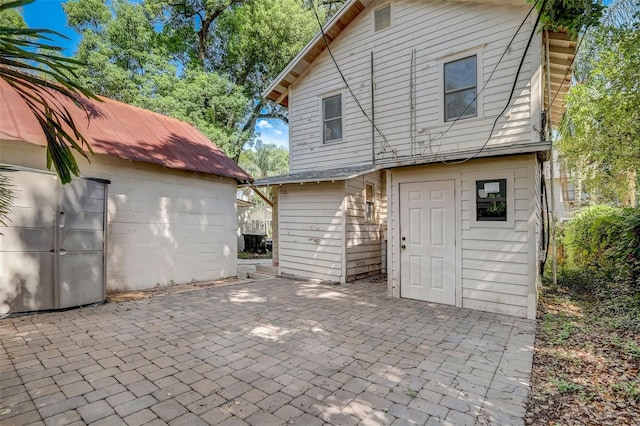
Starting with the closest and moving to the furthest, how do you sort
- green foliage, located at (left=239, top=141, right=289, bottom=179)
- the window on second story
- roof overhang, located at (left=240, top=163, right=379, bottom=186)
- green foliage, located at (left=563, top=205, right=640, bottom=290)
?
green foliage, located at (left=563, top=205, right=640, bottom=290), roof overhang, located at (left=240, top=163, right=379, bottom=186), the window on second story, green foliage, located at (left=239, top=141, right=289, bottom=179)

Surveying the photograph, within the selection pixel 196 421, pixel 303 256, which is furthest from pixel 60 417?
pixel 303 256

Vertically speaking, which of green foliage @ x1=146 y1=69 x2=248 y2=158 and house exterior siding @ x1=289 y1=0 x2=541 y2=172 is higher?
green foliage @ x1=146 y1=69 x2=248 y2=158

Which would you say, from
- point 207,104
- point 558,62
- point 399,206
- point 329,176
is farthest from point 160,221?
point 207,104

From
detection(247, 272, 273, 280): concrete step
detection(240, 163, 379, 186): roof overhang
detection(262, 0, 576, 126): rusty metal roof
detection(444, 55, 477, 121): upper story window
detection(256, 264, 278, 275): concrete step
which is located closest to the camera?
detection(262, 0, 576, 126): rusty metal roof

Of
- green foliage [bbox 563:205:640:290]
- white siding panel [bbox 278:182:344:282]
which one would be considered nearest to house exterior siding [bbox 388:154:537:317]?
green foliage [bbox 563:205:640:290]

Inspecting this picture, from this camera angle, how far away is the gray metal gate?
4.60 m

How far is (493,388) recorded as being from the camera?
2.90 m

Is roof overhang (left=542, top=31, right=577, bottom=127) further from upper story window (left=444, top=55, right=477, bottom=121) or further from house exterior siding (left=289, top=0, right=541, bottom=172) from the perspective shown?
upper story window (left=444, top=55, right=477, bottom=121)

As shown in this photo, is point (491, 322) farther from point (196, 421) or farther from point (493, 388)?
point (196, 421)

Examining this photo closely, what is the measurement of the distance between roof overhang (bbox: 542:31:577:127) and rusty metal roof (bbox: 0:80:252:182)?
7.12 meters

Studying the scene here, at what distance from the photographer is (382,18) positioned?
757 centimetres

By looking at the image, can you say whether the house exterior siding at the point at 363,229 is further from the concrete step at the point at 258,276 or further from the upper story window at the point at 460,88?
the upper story window at the point at 460,88

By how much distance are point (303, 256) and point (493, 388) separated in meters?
5.73

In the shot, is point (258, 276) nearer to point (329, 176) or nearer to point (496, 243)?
point (329, 176)
